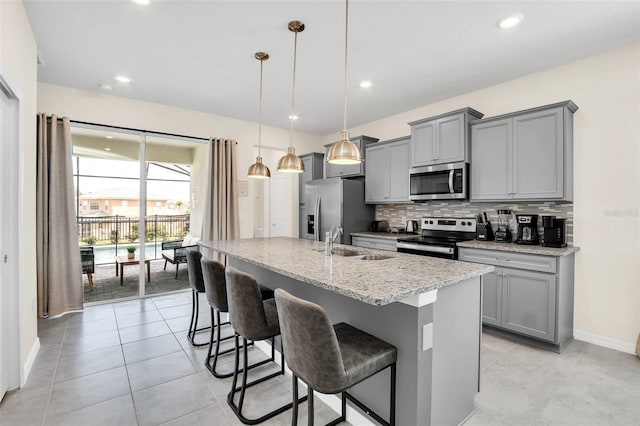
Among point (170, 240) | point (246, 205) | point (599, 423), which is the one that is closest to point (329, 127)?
point (246, 205)

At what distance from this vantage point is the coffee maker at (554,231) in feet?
9.88

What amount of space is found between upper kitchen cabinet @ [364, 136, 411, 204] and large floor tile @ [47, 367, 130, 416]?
373 centimetres

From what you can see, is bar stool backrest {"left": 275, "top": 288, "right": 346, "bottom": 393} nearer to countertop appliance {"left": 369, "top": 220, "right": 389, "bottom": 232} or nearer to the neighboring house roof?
countertop appliance {"left": 369, "top": 220, "right": 389, "bottom": 232}

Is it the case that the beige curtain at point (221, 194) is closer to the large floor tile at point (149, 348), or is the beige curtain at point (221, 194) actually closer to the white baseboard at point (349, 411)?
the large floor tile at point (149, 348)

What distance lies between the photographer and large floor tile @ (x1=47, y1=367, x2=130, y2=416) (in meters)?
2.05

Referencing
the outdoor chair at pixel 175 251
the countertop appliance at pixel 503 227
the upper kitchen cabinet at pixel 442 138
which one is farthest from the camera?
the outdoor chair at pixel 175 251

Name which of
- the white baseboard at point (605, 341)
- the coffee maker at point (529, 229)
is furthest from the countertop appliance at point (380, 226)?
the white baseboard at point (605, 341)

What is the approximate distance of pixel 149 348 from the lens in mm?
2881

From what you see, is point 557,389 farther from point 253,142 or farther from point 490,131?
point 253,142

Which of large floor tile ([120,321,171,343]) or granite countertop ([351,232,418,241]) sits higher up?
granite countertop ([351,232,418,241])

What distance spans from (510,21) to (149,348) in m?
4.20

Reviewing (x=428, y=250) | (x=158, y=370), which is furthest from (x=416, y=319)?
(x=428, y=250)

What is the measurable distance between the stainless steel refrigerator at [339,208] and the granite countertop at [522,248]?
1.85 m

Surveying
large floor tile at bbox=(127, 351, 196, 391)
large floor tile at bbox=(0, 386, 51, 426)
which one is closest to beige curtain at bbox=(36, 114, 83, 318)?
large floor tile at bbox=(0, 386, 51, 426)
